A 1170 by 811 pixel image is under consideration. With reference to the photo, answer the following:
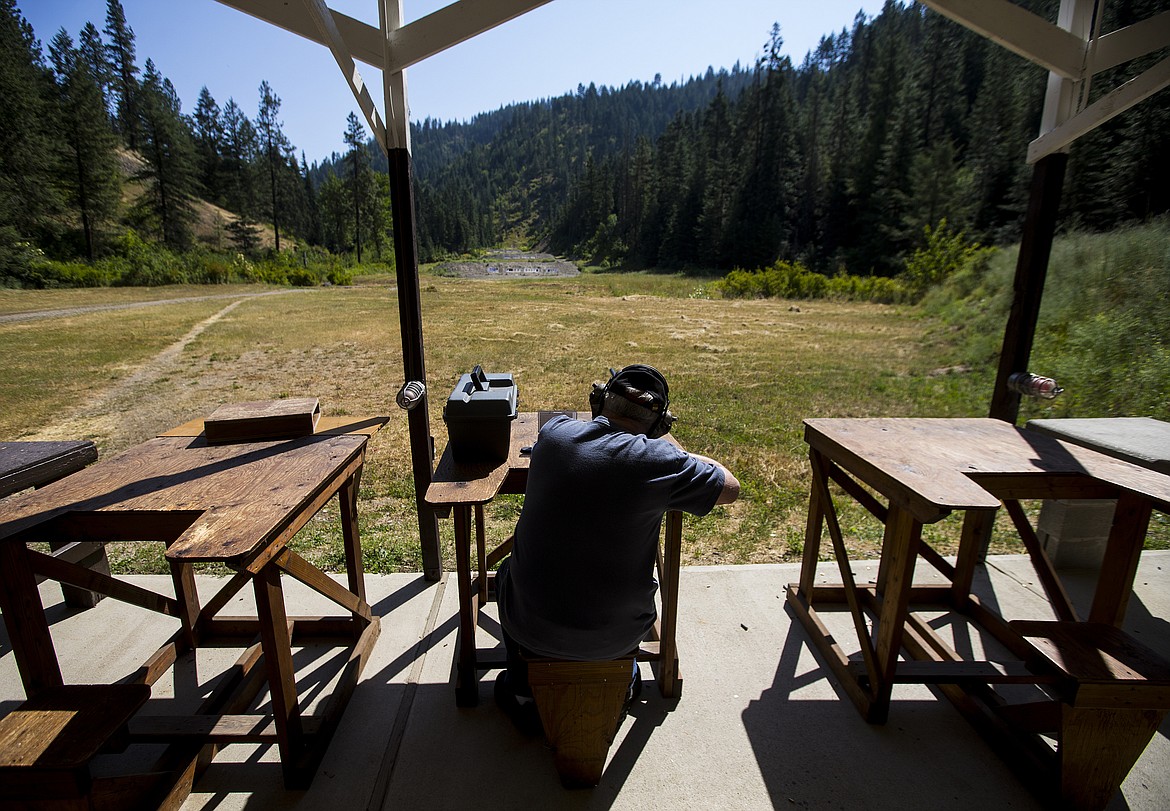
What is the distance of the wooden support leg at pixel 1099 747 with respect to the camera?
1780mm

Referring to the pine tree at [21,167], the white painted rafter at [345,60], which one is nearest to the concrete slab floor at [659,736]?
the white painted rafter at [345,60]

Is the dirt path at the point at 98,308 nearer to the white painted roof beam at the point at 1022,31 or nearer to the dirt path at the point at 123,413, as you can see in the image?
the dirt path at the point at 123,413

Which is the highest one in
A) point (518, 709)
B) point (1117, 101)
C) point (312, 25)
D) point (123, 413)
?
point (312, 25)

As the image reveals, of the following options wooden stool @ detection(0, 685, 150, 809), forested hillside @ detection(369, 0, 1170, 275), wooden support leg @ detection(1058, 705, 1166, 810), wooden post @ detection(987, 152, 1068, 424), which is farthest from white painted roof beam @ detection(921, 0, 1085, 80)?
forested hillside @ detection(369, 0, 1170, 275)

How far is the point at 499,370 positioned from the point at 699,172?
1967 inches

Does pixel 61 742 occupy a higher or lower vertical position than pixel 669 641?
higher

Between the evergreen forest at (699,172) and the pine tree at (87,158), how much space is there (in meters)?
0.10

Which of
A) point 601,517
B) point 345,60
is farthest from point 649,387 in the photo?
point 345,60

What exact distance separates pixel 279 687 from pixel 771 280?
92.2 ft

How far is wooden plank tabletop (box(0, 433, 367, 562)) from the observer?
162cm

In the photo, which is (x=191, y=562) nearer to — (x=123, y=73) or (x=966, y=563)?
(x=966, y=563)

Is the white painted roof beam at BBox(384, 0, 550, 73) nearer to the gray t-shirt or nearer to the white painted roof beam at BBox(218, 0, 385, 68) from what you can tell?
the white painted roof beam at BBox(218, 0, 385, 68)

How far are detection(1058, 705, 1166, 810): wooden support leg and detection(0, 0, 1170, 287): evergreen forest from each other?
15263mm

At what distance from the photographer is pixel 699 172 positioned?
5316 cm
